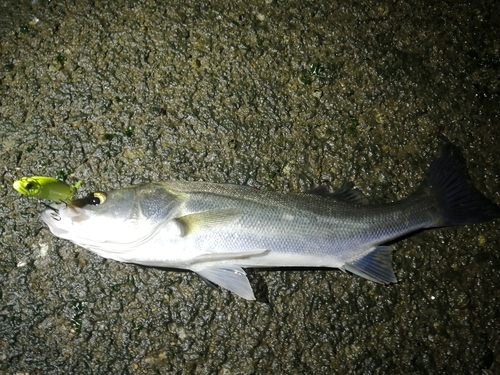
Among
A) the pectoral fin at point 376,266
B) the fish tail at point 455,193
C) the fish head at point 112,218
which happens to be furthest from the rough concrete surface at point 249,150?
the fish head at point 112,218

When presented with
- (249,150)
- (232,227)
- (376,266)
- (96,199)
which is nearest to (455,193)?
(376,266)

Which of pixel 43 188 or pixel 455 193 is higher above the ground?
pixel 455 193

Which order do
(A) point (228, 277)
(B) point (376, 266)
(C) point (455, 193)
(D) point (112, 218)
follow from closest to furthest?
(D) point (112, 218), (A) point (228, 277), (B) point (376, 266), (C) point (455, 193)

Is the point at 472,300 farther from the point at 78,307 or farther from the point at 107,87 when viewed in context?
the point at 107,87

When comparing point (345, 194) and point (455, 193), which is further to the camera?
point (455, 193)

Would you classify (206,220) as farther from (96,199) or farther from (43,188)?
(43,188)

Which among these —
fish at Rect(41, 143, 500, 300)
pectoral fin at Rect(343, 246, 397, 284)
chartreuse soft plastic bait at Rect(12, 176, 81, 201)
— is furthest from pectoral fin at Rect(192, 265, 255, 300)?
chartreuse soft plastic bait at Rect(12, 176, 81, 201)

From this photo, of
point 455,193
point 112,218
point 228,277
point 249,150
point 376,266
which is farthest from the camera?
point 249,150
